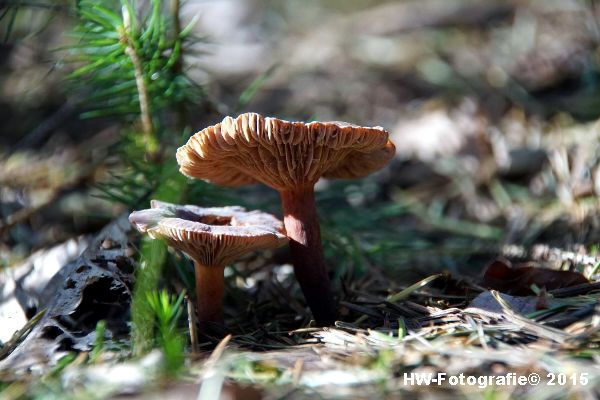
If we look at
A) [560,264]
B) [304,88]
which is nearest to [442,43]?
[304,88]

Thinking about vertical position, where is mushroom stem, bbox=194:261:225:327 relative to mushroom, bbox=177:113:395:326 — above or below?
below

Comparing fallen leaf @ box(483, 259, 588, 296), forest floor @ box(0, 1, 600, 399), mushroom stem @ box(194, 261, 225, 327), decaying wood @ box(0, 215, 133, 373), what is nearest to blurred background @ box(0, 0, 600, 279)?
forest floor @ box(0, 1, 600, 399)

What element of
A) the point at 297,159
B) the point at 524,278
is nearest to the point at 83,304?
the point at 297,159

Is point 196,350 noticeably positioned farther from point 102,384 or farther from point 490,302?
point 490,302

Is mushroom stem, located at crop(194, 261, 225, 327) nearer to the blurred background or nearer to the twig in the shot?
the blurred background

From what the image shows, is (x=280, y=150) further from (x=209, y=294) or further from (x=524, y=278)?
(x=524, y=278)

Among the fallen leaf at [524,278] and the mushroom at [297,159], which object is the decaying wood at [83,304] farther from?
the fallen leaf at [524,278]

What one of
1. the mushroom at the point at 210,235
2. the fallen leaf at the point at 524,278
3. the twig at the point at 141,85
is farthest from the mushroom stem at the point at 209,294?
the fallen leaf at the point at 524,278
